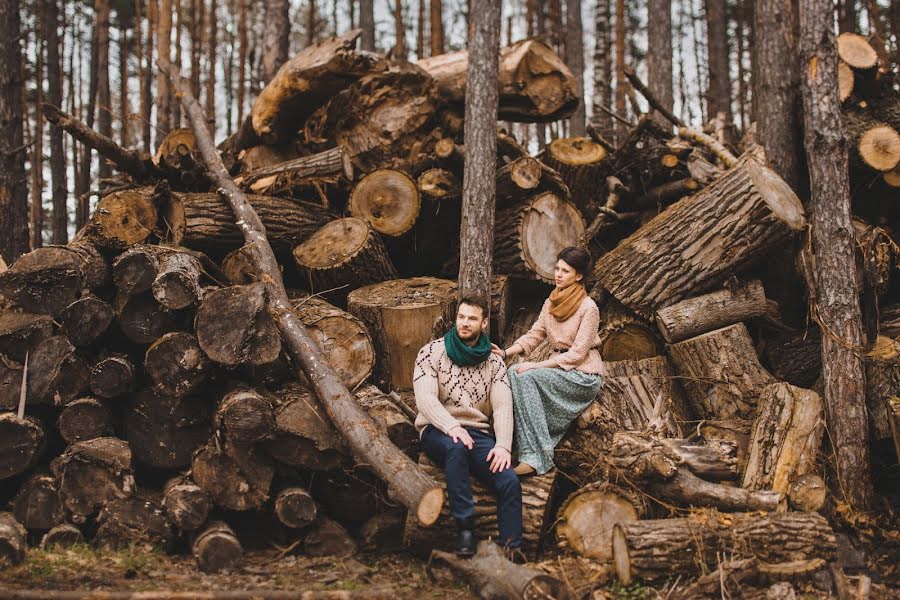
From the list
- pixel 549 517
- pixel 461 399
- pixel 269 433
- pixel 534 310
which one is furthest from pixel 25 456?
pixel 534 310

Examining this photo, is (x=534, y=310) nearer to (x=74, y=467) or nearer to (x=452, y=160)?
(x=452, y=160)

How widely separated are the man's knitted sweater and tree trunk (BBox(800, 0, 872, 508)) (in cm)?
270

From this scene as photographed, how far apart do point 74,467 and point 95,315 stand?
1028mm

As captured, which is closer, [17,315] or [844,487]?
[17,315]

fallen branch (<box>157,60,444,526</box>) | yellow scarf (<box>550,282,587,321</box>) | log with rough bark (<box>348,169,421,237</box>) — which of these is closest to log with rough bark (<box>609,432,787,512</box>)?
yellow scarf (<box>550,282,587,321</box>)

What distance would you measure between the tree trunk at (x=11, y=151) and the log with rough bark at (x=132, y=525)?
517cm

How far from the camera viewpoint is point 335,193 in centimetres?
723

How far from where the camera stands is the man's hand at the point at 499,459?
4.45m


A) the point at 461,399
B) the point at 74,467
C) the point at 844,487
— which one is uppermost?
the point at 461,399

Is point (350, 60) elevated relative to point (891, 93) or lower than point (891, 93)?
elevated

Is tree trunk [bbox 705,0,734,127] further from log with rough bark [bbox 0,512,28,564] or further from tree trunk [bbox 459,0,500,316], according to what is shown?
log with rough bark [bbox 0,512,28,564]

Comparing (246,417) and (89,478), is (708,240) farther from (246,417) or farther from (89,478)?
(89,478)

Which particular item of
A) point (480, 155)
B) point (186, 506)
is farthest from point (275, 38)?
point (186, 506)

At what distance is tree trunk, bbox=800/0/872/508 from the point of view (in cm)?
541
